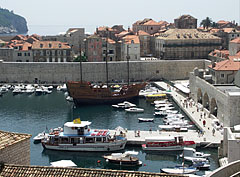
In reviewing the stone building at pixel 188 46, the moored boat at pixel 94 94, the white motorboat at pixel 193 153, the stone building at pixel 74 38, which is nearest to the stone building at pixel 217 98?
the white motorboat at pixel 193 153

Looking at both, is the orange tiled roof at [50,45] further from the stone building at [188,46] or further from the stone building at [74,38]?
the stone building at [188,46]

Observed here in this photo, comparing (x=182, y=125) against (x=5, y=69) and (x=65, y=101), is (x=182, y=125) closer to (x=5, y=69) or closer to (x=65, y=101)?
(x=65, y=101)

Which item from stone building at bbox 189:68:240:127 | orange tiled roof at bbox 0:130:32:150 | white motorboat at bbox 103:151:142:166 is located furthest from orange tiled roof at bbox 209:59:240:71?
orange tiled roof at bbox 0:130:32:150

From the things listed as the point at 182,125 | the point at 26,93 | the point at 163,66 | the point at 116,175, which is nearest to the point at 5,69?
the point at 26,93

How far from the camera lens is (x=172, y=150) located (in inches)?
1524

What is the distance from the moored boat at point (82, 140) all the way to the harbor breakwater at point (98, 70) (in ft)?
121

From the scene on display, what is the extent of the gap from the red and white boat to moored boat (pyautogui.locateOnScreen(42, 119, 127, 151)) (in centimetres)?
211

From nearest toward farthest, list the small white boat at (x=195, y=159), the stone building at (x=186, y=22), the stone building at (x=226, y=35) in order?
the small white boat at (x=195, y=159), the stone building at (x=226, y=35), the stone building at (x=186, y=22)

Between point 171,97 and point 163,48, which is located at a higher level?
point 163,48

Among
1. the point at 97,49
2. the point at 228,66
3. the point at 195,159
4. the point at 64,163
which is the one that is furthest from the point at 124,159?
the point at 97,49

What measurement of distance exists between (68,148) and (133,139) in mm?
5474

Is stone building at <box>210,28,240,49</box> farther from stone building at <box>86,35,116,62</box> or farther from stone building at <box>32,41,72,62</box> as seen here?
stone building at <box>32,41,72,62</box>

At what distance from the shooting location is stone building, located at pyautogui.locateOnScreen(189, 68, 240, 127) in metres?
40.3

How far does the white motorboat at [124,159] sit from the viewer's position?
116 feet
